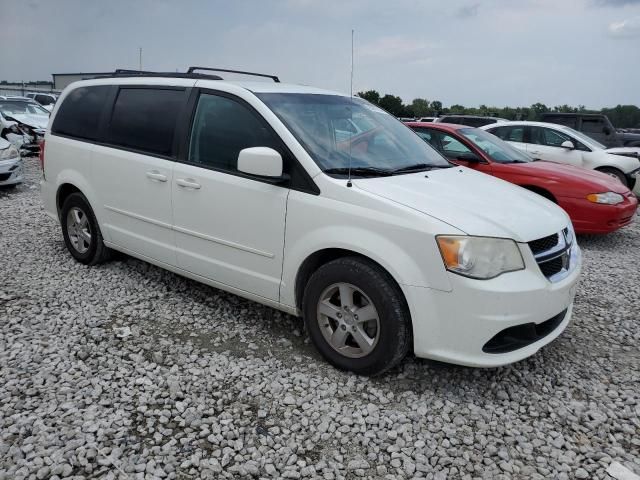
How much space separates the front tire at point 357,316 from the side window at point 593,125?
525 inches

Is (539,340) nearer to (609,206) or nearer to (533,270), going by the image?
(533,270)

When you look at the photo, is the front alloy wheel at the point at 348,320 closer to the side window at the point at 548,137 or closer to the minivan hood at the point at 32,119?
the side window at the point at 548,137

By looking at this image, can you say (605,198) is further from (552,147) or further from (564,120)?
(564,120)

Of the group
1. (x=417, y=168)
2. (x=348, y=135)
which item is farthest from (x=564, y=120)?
(x=348, y=135)

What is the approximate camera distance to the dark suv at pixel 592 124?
550 inches

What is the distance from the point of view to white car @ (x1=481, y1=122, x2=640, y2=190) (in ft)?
32.7

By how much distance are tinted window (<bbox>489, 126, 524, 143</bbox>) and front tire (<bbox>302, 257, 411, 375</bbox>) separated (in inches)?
324

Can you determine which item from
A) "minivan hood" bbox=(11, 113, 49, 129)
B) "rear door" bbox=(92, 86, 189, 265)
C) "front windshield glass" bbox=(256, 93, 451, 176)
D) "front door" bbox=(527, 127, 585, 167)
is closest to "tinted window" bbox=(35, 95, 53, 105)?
"minivan hood" bbox=(11, 113, 49, 129)

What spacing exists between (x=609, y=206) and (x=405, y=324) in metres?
4.73

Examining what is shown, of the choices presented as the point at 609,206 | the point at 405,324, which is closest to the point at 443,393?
the point at 405,324

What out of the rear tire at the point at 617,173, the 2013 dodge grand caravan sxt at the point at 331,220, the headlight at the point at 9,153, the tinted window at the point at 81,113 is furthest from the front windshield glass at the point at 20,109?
the rear tire at the point at 617,173

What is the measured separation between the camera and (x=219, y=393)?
3.04 m

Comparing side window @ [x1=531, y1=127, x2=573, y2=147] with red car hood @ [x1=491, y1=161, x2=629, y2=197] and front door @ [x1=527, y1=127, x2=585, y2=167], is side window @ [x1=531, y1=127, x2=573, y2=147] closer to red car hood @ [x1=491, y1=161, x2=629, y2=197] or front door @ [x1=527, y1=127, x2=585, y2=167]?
front door @ [x1=527, y1=127, x2=585, y2=167]

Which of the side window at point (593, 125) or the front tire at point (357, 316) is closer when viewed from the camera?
the front tire at point (357, 316)
